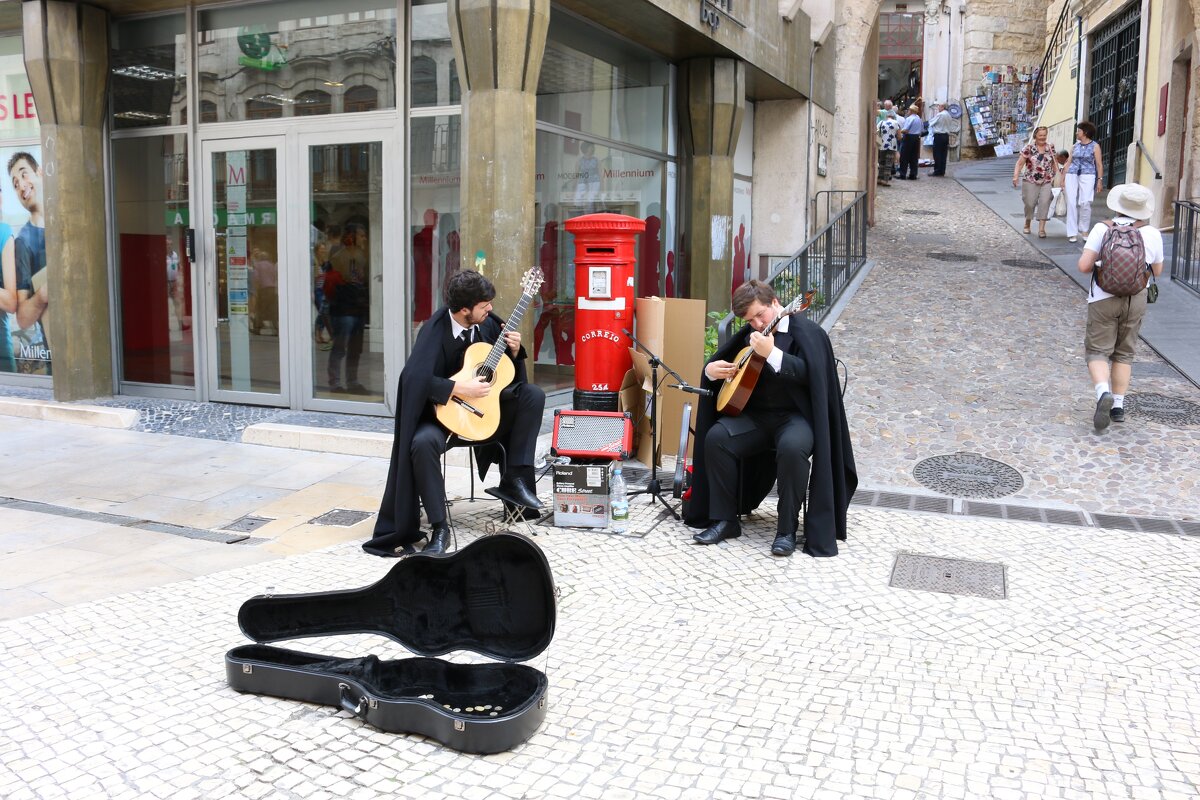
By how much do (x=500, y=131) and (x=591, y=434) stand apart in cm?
286

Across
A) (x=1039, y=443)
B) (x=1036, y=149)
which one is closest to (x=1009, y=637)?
(x=1039, y=443)

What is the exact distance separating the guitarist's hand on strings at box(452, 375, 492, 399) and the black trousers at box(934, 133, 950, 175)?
2359cm

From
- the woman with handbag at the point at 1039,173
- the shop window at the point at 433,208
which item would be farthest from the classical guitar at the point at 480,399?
the woman with handbag at the point at 1039,173

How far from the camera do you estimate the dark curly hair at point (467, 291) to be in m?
5.90

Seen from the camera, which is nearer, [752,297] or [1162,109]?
[752,297]

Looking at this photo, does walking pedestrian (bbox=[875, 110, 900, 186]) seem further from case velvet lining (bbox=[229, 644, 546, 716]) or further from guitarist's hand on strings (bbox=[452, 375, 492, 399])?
case velvet lining (bbox=[229, 644, 546, 716])

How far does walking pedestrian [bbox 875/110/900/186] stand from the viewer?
24.2 metres

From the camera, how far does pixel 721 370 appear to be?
604cm

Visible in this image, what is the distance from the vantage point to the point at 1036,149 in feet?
50.9

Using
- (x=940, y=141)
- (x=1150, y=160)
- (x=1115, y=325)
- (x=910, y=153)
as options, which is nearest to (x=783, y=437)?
(x=1115, y=325)

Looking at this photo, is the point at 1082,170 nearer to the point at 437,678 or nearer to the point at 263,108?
the point at 263,108

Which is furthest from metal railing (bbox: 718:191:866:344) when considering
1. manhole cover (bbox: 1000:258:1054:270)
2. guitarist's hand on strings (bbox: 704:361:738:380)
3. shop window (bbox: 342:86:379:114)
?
shop window (bbox: 342:86:379:114)

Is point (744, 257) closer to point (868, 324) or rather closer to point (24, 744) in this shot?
point (868, 324)

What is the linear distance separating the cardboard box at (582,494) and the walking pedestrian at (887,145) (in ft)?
63.1
